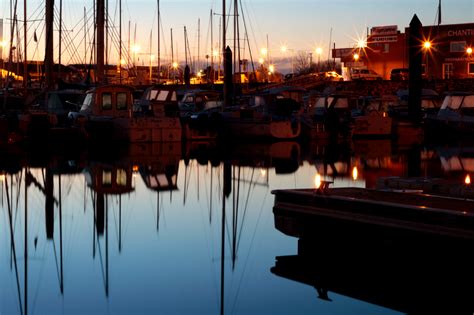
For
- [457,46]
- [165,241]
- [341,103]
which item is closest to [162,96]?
[341,103]

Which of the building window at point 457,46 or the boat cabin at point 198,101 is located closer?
the boat cabin at point 198,101

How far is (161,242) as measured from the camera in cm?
1408

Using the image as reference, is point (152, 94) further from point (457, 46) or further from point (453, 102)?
point (457, 46)

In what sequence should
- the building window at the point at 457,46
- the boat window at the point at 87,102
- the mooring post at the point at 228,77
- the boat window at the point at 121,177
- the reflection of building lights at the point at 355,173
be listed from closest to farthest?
the boat window at the point at 121,177 → the reflection of building lights at the point at 355,173 → the boat window at the point at 87,102 → the mooring post at the point at 228,77 → the building window at the point at 457,46

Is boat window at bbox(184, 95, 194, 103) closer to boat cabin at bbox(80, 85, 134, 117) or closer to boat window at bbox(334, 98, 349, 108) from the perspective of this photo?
boat window at bbox(334, 98, 349, 108)

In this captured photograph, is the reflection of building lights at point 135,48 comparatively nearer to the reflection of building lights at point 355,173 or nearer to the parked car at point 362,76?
the parked car at point 362,76

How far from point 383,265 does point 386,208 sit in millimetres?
678

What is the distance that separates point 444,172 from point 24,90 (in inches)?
1060

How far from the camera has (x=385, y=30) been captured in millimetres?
86250

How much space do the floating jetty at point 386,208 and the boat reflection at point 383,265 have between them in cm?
8

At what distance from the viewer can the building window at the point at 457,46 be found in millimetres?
77375

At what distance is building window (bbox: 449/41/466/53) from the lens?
77375mm

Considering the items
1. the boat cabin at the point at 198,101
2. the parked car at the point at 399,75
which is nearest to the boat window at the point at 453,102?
the boat cabin at the point at 198,101

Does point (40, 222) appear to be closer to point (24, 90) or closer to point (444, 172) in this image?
point (444, 172)
